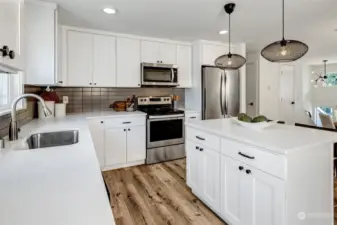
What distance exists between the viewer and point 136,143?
3.53m

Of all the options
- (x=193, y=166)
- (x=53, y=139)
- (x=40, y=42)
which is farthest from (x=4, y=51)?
(x=193, y=166)

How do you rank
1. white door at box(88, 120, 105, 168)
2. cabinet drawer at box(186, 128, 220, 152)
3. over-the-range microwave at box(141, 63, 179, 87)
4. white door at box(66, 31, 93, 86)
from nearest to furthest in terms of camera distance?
cabinet drawer at box(186, 128, 220, 152) → white door at box(88, 120, 105, 168) → white door at box(66, 31, 93, 86) → over-the-range microwave at box(141, 63, 179, 87)

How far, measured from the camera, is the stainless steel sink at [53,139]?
1788mm

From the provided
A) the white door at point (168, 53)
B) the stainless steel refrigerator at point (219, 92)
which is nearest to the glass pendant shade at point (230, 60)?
the stainless steel refrigerator at point (219, 92)

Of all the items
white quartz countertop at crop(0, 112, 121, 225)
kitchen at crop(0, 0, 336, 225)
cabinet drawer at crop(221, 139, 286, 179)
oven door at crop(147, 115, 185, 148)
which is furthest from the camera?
oven door at crop(147, 115, 185, 148)

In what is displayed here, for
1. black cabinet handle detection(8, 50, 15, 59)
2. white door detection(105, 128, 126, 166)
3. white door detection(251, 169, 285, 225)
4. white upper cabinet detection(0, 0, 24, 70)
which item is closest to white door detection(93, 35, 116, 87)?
white door detection(105, 128, 126, 166)

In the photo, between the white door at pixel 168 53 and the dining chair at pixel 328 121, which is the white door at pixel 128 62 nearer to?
the white door at pixel 168 53

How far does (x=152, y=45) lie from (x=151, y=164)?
2.14 metres

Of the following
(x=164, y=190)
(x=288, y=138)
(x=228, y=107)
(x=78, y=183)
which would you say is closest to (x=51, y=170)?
(x=78, y=183)

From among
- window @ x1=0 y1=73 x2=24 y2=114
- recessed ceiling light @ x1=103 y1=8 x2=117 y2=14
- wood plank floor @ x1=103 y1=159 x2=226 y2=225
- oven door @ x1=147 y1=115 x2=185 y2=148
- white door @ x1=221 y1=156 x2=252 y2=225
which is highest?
recessed ceiling light @ x1=103 y1=8 x2=117 y2=14

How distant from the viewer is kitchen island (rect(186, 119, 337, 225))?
138cm

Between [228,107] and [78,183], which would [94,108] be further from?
[78,183]

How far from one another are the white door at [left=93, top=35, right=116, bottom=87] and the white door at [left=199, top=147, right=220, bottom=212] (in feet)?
7.00

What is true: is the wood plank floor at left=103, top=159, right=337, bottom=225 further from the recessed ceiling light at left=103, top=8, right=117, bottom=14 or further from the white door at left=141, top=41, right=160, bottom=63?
the recessed ceiling light at left=103, top=8, right=117, bottom=14
